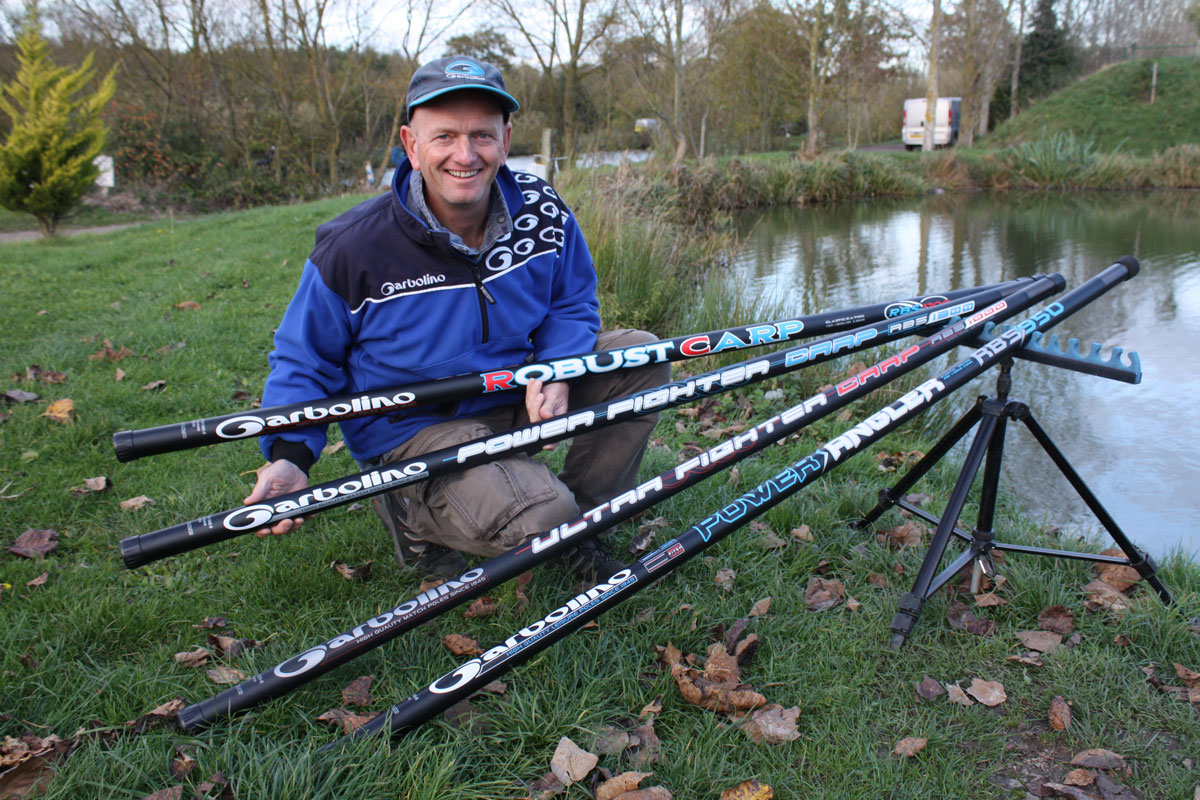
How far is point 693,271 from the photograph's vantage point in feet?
28.3

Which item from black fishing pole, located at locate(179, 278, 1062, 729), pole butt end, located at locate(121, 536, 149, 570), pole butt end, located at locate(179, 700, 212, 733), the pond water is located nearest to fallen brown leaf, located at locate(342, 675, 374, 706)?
black fishing pole, located at locate(179, 278, 1062, 729)

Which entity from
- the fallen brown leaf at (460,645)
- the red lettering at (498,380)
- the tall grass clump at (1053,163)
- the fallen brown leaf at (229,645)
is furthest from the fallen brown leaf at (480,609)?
the tall grass clump at (1053,163)

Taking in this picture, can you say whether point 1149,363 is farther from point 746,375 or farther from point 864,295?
point 746,375

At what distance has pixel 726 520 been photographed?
2498 mm

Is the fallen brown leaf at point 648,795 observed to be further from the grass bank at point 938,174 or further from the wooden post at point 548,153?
the grass bank at point 938,174

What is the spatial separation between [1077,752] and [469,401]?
2252mm

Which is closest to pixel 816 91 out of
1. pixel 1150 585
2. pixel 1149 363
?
pixel 1149 363

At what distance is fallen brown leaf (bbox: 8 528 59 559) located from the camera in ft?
10.6

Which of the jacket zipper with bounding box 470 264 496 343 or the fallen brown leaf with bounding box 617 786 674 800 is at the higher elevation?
the jacket zipper with bounding box 470 264 496 343

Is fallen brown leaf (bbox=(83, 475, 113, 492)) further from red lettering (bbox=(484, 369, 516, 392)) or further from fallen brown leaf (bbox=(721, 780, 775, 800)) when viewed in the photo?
fallen brown leaf (bbox=(721, 780, 775, 800))

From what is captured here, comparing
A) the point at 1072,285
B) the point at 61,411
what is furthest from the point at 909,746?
the point at 1072,285

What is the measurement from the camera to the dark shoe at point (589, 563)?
309 cm

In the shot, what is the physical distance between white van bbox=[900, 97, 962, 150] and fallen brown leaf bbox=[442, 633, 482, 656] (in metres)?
38.0

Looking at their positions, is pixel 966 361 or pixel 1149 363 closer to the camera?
pixel 966 361
